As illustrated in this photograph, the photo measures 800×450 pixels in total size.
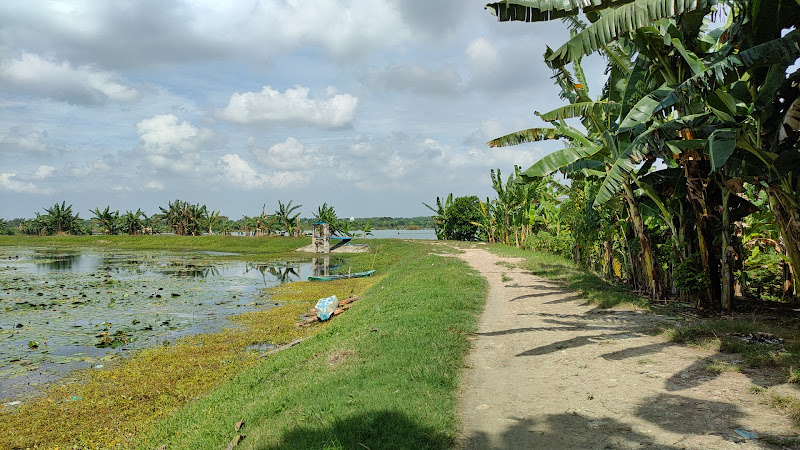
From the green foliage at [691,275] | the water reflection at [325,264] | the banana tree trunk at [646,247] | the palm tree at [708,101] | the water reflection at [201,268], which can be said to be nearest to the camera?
the palm tree at [708,101]

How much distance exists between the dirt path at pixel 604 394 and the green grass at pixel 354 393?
375mm

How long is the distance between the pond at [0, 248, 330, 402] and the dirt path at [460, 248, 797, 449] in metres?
8.50

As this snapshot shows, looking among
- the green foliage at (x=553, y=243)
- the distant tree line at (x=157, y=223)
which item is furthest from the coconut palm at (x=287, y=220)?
the green foliage at (x=553, y=243)

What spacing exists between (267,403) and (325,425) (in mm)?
1909

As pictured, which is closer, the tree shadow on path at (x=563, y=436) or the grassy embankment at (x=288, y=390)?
the tree shadow on path at (x=563, y=436)

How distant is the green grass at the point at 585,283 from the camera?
9.59 meters

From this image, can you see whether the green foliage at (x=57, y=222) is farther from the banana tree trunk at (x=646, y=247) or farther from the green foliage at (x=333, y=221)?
the banana tree trunk at (x=646, y=247)

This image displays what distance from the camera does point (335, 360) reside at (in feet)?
23.8

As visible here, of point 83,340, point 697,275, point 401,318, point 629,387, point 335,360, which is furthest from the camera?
point 83,340

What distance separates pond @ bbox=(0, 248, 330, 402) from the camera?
10477 mm

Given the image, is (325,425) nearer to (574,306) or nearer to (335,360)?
(335,360)

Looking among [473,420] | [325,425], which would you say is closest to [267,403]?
[325,425]

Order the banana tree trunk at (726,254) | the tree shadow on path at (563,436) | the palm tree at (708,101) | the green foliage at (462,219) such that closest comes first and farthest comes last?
the tree shadow on path at (563,436), the palm tree at (708,101), the banana tree trunk at (726,254), the green foliage at (462,219)

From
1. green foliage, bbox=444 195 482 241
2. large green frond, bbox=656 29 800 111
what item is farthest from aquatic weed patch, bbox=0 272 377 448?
green foliage, bbox=444 195 482 241
